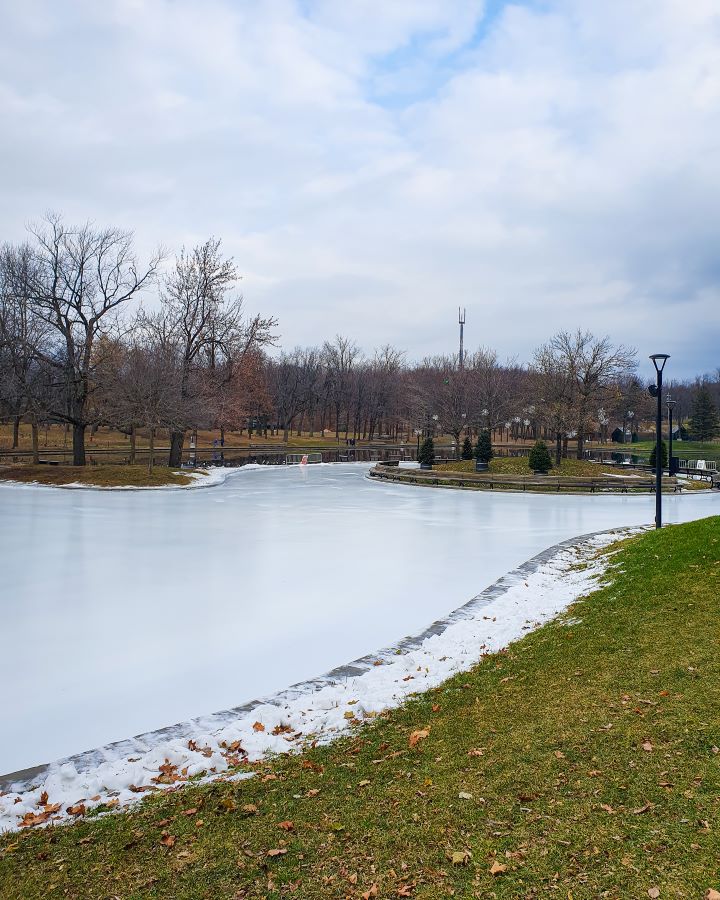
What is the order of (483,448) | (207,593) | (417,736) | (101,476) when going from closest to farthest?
(417,736) → (207,593) → (101,476) → (483,448)

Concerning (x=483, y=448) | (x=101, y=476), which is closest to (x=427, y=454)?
(x=483, y=448)

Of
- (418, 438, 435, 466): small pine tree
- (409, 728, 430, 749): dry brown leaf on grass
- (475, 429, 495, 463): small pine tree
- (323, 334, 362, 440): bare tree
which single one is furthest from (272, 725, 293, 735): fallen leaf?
(323, 334, 362, 440): bare tree

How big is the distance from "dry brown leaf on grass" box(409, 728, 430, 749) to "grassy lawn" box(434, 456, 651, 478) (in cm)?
2470

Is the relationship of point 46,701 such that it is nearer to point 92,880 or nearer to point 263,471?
point 92,880

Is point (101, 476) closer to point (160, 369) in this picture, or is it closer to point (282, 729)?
point (160, 369)

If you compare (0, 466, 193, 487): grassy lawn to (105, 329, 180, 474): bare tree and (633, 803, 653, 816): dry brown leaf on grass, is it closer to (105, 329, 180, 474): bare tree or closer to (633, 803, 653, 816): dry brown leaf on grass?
(105, 329, 180, 474): bare tree

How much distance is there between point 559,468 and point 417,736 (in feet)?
87.9

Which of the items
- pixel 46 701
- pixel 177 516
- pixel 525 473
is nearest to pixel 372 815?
pixel 46 701

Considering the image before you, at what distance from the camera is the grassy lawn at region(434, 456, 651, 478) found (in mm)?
29769

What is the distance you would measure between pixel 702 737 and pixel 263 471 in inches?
1410

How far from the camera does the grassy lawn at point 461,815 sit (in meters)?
3.19

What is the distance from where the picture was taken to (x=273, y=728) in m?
5.38

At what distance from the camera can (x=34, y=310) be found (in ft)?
108

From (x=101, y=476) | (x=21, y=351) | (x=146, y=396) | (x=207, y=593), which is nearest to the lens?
(x=207, y=593)
